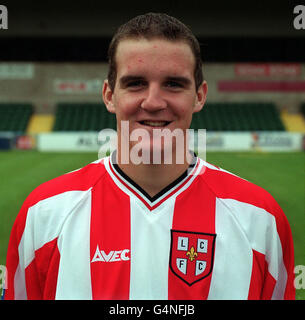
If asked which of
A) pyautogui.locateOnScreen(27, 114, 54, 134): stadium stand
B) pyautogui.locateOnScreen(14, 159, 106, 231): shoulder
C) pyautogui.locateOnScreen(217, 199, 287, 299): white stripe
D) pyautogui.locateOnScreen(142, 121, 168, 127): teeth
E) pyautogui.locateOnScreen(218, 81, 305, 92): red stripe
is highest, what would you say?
pyautogui.locateOnScreen(218, 81, 305, 92): red stripe

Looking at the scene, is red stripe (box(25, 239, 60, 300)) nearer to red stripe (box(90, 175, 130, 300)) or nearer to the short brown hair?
red stripe (box(90, 175, 130, 300))

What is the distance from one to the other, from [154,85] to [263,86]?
20803 millimetres

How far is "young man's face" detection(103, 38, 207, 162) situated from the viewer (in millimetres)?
1238

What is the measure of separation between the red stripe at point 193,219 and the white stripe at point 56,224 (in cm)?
37

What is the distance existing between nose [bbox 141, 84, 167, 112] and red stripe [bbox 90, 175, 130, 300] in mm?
429

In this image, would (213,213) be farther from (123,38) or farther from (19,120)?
(19,120)

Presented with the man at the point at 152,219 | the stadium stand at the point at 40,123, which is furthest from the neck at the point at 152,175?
the stadium stand at the point at 40,123

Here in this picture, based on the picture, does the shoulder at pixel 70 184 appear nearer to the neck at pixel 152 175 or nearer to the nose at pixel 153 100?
the neck at pixel 152 175

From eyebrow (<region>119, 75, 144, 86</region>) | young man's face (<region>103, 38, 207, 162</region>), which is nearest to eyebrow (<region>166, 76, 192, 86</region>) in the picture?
young man's face (<region>103, 38, 207, 162</region>)

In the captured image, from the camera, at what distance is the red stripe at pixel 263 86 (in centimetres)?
2030

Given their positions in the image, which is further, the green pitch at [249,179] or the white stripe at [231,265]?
the green pitch at [249,179]

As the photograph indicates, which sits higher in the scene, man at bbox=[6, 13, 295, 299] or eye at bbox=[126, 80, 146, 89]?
eye at bbox=[126, 80, 146, 89]

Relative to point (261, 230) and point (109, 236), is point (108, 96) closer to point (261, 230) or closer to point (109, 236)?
point (109, 236)

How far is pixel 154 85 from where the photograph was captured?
48.6 inches
